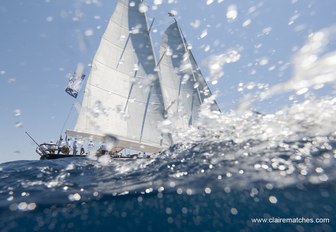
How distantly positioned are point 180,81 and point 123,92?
643 centimetres

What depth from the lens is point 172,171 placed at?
7.68 metres

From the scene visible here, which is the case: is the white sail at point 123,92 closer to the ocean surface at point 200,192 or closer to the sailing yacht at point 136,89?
the sailing yacht at point 136,89

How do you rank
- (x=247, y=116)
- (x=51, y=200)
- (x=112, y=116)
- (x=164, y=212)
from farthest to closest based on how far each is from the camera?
(x=112, y=116), (x=247, y=116), (x=164, y=212), (x=51, y=200)

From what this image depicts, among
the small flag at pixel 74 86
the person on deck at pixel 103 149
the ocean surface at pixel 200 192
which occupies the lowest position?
the ocean surface at pixel 200 192

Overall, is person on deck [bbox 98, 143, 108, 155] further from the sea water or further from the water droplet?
the water droplet

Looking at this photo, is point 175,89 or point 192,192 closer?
point 192,192

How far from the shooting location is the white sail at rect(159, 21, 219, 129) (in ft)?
81.1

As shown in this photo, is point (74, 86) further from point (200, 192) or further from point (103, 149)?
point (200, 192)

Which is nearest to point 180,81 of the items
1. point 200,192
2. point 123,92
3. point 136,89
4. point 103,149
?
point 136,89

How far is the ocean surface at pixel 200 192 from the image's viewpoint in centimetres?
696

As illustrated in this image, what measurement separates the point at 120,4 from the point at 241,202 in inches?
934

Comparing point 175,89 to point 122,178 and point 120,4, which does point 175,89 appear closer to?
point 120,4

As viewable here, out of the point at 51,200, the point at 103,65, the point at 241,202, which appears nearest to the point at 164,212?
the point at 241,202

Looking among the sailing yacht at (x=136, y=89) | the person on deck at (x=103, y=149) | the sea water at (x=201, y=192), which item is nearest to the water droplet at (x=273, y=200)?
the sea water at (x=201, y=192)
